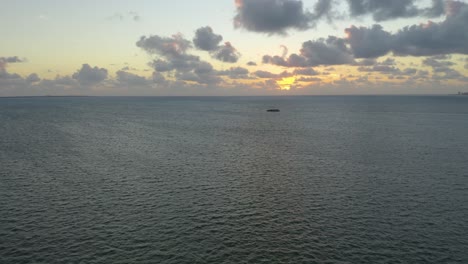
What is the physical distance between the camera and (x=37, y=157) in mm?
102438

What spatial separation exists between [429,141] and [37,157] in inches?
5321

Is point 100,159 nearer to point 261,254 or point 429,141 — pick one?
point 261,254

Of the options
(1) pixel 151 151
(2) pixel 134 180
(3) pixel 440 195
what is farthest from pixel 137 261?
(1) pixel 151 151

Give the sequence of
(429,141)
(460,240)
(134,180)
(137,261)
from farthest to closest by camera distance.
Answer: (429,141)
(134,180)
(460,240)
(137,261)

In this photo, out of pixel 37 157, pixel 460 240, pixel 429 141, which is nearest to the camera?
pixel 460 240

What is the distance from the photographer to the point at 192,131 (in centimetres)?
17138

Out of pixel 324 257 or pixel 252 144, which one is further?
pixel 252 144

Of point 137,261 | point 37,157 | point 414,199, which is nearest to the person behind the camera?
point 137,261

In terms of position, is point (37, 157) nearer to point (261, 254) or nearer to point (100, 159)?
point (100, 159)

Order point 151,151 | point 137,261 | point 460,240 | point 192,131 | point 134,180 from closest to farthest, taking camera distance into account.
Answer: point 137,261 < point 460,240 < point 134,180 < point 151,151 < point 192,131

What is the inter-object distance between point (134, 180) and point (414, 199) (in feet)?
194

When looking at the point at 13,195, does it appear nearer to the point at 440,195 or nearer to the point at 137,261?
the point at 137,261

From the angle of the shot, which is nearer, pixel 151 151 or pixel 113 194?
pixel 113 194

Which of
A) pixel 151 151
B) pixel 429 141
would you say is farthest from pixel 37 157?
pixel 429 141
